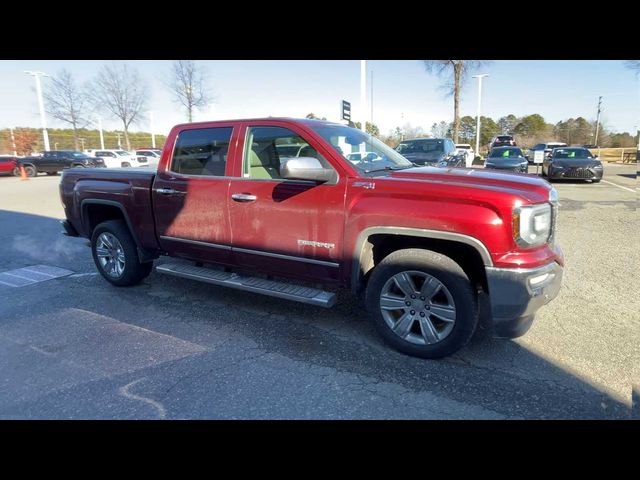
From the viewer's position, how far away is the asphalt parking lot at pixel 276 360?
2641 millimetres

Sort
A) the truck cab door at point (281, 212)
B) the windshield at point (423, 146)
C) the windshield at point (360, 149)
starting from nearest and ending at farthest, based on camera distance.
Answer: the truck cab door at point (281, 212), the windshield at point (360, 149), the windshield at point (423, 146)

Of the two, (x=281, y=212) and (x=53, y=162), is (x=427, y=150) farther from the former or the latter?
(x=53, y=162)

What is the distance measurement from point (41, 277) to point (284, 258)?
4.05 metres

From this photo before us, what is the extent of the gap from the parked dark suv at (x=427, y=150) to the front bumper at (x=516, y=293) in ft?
30.3

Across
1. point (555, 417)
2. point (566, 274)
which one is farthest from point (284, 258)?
point (566, 274)

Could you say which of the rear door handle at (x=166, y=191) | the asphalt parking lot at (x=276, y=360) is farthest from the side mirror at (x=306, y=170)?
the rear door handle at (x=166, y=191)

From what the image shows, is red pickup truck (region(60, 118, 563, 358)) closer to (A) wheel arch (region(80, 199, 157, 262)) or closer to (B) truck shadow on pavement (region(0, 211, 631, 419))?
(A) wheel arch (region(80, 199, 157, 262))

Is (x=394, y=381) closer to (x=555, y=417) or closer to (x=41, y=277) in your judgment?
(x=555, y=417)

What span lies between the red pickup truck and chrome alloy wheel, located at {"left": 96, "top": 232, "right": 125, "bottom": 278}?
0.15m

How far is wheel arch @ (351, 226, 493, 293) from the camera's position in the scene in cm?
294

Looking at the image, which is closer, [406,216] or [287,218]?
[406,216]

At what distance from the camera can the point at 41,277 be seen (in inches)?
217

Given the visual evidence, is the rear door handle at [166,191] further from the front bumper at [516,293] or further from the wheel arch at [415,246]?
the front bumper at [516,293]
